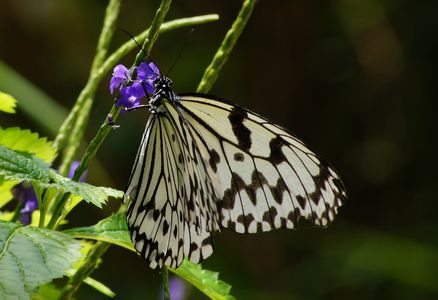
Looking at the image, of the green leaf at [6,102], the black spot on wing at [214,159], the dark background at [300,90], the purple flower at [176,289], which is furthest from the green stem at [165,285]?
the dark background at [300,90]

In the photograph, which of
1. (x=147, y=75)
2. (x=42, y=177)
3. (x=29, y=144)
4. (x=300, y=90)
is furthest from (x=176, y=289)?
(x=300, y=90)

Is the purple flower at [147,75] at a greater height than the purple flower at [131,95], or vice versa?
the purple flower at [147,75]

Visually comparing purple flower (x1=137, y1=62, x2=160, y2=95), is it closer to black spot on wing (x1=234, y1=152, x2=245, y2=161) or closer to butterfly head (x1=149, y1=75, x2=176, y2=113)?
butterfly head (x1=149, y1=75, x2=176, y2=113)

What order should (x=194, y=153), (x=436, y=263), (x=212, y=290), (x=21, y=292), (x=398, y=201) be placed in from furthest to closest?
(x=398, y=201)
(x=436, y=263)
(x=194, y=153)
(x=212, y=290)
(x=21, y=292)

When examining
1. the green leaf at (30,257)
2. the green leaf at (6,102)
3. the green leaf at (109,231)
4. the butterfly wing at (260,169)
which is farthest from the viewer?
the butterfly wing at (260,169)

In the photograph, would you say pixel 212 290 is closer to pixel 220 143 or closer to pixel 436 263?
pixel 220 143

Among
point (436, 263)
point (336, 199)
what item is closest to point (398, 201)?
point (436, 263)

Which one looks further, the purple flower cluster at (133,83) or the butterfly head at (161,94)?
the butterfly head at (161,94)

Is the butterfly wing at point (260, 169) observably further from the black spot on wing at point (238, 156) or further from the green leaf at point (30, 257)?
the green leaf at point (30, 257)
